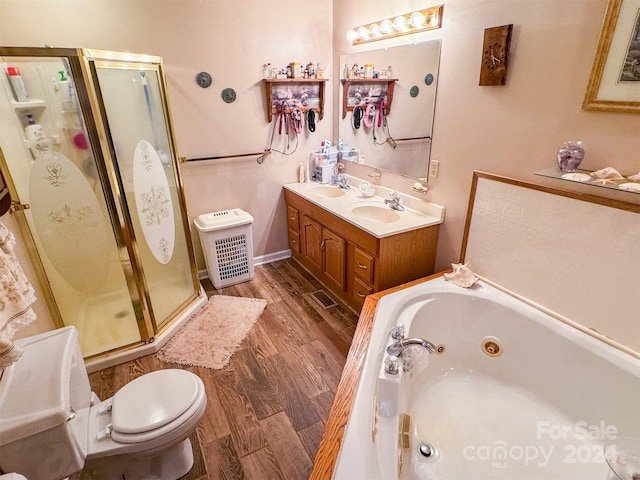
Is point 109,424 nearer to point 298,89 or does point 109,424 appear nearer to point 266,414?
point 266,414

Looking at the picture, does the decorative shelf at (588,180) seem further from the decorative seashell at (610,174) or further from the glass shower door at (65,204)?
the glass shower door at (65,204)

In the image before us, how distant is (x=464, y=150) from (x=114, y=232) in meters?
2.14

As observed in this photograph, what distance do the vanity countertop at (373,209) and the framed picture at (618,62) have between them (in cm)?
101

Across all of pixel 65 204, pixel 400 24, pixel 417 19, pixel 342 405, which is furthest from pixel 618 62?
pixel 65 204

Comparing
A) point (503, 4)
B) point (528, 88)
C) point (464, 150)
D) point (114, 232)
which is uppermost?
point (503, 4)

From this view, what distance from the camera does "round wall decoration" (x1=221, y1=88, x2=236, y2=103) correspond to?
2691 millimetres

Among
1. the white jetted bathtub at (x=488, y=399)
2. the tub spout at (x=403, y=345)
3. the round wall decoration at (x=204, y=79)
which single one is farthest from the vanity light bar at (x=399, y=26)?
the tub spout at (x=403, y=345)

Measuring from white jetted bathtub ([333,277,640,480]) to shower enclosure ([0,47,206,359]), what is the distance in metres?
1.56

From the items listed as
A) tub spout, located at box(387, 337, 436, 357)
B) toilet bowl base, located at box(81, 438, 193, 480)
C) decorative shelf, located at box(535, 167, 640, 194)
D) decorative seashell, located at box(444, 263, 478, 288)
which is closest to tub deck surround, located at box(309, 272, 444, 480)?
tub spout, located at box(387, 337, 436, 357)

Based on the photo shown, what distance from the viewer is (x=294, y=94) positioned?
2.95 metres

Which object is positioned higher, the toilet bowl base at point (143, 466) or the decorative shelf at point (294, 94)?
the decorative shelf at point (294, 94)

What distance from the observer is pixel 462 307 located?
Answer: 197cm

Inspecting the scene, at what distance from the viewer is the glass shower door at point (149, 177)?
1.91m

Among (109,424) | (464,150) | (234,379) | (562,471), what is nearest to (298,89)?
(464,150)
